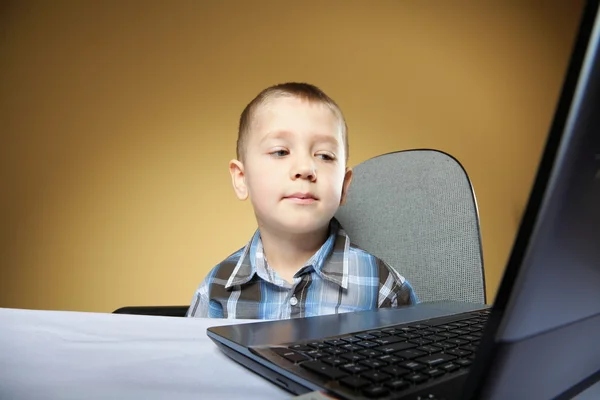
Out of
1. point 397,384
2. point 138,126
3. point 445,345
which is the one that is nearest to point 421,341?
point 445,345

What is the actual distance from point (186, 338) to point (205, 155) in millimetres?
1115

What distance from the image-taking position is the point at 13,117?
1431 millimetres

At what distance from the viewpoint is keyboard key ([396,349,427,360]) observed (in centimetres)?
29

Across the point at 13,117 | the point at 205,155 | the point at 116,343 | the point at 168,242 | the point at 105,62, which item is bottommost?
→ the point at 116,343

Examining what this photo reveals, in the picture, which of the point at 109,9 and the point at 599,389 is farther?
the point at 109,9

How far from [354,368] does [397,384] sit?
0.04 m

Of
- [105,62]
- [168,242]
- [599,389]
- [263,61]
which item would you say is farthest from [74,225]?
[599,389]

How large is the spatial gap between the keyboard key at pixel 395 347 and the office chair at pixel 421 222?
452mm

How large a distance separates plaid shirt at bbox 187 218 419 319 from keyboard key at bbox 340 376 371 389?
48cm

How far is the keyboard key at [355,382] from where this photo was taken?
0.23 metres

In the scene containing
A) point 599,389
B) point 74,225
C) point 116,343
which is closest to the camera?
point 599,389

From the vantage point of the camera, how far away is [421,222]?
31.7 inches

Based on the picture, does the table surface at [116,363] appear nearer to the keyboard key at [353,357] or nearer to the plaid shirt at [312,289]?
the keyboard key at [353,357]

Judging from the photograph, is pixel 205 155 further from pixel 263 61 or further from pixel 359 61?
pixel 359 61
